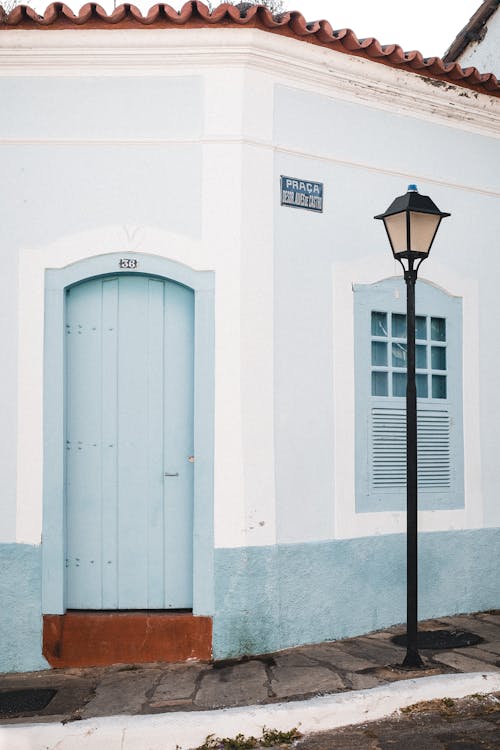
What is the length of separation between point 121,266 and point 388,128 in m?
2.50

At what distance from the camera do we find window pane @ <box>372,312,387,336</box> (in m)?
6.30

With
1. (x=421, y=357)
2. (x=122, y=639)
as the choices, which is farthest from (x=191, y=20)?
(x=122, y=639)

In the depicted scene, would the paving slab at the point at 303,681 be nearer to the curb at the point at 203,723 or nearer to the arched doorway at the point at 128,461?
the curb at the point at 203,723

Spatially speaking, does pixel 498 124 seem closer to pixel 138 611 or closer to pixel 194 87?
pixel 194 87

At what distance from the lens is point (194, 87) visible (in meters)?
5.70

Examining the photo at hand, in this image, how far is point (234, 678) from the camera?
498 centimetres

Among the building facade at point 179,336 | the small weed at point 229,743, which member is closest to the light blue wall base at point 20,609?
the building facade at point 179,336

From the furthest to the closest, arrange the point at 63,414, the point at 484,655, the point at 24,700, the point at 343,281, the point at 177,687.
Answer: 1. the point at 343,281
2. the point at 63,414
3. the point at 484,655
4. the point at 177,687
5. the point at 24,700

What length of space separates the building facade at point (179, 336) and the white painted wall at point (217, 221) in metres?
0.02

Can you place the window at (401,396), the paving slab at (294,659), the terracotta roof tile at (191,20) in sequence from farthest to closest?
the window at (401,396)
the terracotta roof tile at (191,20)
the paving slab at (294,659)

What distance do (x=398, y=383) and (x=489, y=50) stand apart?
176 inches

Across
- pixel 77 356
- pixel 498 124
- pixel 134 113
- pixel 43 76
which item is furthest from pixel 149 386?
pixel 498 124

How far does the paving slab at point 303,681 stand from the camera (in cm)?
466

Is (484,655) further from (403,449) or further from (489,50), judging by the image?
(489,50)
